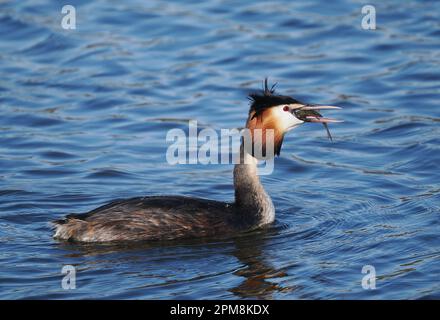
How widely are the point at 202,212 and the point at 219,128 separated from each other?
4309 mm

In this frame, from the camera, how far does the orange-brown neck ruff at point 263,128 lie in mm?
10523

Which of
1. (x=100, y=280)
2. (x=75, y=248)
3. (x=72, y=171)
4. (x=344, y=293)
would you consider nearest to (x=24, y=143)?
(x=72, y=171)

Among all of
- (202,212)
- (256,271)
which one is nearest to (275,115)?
(202,212)

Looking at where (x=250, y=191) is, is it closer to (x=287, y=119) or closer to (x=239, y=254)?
(x=287, y=119)

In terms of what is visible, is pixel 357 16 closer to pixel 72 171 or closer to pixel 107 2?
pixel 107 2

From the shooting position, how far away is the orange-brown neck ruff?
10523 mm

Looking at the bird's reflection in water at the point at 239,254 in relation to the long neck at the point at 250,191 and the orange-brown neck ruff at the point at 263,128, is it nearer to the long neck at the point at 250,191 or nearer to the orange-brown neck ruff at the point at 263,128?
the long neck at the point at 250,191

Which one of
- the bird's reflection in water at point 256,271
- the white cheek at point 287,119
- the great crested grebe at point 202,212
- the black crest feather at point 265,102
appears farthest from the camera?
the white cheek at point 287,119

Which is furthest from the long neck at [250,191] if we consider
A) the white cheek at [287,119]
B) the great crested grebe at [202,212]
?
the white cheek at [287,119]

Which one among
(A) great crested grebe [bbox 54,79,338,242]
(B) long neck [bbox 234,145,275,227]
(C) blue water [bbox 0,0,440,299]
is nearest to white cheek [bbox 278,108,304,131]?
(A) great crested grebe [bbox 54,79,338,242]

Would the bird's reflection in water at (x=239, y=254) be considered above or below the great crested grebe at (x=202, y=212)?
below

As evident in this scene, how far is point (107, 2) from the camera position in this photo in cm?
2072

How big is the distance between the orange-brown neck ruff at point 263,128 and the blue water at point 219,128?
0.86 metres

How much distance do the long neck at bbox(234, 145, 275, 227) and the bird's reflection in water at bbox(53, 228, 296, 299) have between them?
0.26 m
